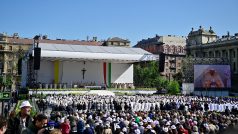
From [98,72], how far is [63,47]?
853 centimetres

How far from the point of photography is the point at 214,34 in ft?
324

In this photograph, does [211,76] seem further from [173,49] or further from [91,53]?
[173,49]

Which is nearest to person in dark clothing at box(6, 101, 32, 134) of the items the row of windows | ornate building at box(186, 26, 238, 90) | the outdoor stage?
the outdoor stage

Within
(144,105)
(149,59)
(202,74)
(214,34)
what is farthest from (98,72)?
(214,34)

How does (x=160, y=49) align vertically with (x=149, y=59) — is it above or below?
above

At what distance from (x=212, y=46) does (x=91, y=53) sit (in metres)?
41.5

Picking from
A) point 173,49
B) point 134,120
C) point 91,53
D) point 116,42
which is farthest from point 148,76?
point 134,120

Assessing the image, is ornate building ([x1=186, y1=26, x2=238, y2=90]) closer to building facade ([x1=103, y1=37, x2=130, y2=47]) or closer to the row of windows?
the row of windows

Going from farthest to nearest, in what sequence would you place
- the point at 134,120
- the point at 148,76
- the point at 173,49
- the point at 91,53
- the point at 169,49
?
the point at 173,49, the point at 169,49, the point at 148,76, the point at 91,53, the point at 134,120

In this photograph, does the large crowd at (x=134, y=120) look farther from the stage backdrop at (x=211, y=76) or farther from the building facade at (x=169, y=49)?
the building facade at (x=169, y=49)

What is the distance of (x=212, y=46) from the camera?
8662 cm

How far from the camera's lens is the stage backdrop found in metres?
53.5

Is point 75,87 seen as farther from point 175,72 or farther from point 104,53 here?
point 175,72

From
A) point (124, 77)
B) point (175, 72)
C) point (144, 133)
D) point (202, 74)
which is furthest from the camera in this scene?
point (175, 72)
